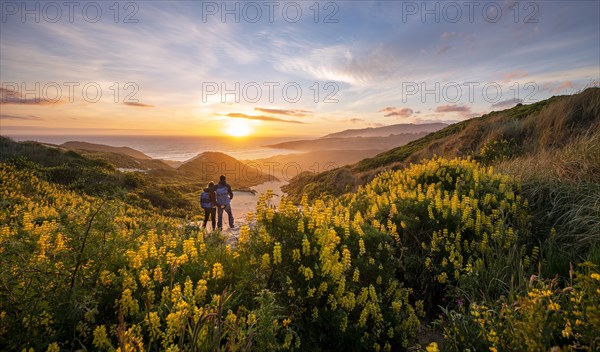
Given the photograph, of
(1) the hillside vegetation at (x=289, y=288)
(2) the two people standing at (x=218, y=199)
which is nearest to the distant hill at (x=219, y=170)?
(2) the two people standing at (x=218, y=199)

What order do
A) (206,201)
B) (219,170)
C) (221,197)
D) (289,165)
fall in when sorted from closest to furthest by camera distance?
(221,197)
(206,201)
(289,165)
(219,170)

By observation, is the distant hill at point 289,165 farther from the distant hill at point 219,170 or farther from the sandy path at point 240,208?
the sandy path at point 240,208

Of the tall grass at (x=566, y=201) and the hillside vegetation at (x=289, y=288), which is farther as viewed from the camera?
the tall grass at (x=566, y=201)

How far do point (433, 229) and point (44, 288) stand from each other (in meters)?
5.49

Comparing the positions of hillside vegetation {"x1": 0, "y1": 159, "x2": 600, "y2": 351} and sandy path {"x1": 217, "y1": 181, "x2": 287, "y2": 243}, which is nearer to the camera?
hillside vegetation {"x1": 0, "y1": 159, "x2": 600, "y2": 351}

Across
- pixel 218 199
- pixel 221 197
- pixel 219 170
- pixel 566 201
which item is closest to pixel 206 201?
pixel 218 199

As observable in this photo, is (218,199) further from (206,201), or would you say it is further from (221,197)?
(206,201)

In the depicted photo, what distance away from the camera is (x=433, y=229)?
18.5 ft

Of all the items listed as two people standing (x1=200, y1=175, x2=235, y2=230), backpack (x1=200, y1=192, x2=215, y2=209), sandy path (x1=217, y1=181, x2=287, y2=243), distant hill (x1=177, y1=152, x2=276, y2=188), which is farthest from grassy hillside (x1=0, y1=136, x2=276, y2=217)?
distant hill (x1=177, y1=152, x2=276, y2=188)

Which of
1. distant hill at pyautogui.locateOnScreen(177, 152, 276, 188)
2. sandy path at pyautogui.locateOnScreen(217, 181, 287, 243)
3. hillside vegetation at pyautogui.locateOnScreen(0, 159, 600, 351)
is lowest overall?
sandy path at pyautogui.locateOnScreen(217, 181, 287, 243)

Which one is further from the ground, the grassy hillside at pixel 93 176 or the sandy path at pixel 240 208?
the grassy hillside at pixel 93 176

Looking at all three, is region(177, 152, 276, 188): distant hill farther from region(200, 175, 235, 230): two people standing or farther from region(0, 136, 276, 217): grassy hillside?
region(200, 175, 235, 230): two people standing

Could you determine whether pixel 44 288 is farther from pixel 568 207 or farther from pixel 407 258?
pixel 568 207

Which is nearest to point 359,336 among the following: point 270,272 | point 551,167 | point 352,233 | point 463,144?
point 270,272
